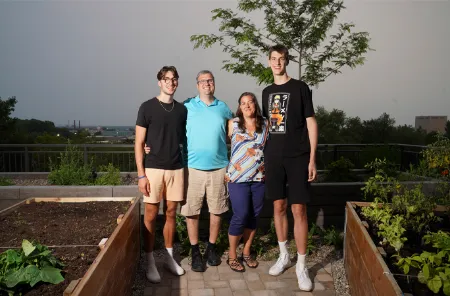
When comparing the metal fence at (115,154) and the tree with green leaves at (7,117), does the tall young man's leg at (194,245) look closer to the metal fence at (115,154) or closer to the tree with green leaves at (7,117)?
the metal fence at (115,154)

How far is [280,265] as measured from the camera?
3473 millimetres

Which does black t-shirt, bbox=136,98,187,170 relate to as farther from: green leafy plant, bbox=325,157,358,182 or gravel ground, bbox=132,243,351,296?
green leafy plant, bbox=325,157,358,182

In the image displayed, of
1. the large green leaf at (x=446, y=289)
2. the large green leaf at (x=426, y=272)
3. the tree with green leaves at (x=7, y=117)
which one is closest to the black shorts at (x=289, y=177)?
the large green leaf at (x=426, y=272)

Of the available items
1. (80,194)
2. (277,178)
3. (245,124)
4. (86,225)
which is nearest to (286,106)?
(245,124)

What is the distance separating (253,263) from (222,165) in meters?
1.02

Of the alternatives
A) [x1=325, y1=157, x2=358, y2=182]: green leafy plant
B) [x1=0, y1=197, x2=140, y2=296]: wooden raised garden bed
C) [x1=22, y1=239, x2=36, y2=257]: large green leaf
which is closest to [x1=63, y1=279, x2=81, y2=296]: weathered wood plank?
[x1=0, y1=197, x2=140, y2=296]: wooden raised garden bed

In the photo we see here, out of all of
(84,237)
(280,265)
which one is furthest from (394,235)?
(84,237)

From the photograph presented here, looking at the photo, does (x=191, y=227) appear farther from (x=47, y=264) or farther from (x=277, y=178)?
(x=47, y=264)

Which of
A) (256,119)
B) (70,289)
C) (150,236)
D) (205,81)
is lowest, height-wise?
(150,236)

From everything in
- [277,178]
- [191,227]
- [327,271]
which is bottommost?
[327,271]

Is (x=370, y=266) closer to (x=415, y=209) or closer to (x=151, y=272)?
(x=415, y=209)

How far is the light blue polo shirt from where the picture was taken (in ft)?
10.6

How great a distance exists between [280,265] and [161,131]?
64.2 inches

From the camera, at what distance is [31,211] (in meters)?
3.69
